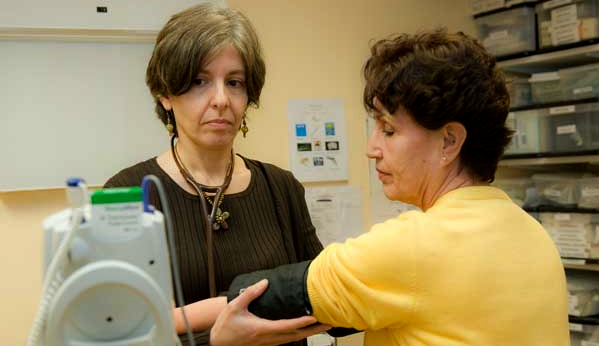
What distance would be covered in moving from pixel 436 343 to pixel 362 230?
5.78 ft

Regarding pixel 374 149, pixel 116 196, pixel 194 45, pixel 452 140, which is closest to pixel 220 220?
pixel 194 45

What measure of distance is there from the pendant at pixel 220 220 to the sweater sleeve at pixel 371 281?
52cm

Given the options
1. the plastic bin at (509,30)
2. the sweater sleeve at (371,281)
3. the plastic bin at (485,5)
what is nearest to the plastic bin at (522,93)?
the plastic bin at (509,30)

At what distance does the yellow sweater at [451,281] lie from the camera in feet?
2.82

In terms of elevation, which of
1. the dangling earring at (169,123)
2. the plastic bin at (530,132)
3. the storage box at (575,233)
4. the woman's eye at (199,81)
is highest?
the woman's eye at (199,81)

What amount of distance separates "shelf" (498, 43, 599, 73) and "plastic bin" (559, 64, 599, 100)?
6cm

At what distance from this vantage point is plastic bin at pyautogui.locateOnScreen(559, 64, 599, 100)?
95.8 inches

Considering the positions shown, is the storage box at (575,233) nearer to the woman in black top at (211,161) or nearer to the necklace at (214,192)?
the woman in black top at (211,161)

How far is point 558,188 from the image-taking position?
2580mm

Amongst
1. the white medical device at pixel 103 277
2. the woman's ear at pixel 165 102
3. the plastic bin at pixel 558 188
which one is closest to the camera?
the white medical device at pixel 103 277

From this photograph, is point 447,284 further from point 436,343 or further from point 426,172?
point 426,172

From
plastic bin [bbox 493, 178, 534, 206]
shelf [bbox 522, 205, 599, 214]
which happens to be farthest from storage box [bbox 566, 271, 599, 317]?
plastic bin [bbox 493, 178, 534, 206]

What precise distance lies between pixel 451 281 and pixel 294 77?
1746 millimetres

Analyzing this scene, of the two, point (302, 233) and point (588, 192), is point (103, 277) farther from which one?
point (588, 192)
